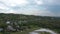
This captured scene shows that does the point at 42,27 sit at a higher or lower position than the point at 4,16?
lower

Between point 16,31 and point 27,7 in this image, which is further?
point 27,7

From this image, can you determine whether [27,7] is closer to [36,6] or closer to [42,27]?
[36,6]

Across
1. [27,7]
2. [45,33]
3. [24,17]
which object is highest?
[27,7]

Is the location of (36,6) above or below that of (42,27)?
above

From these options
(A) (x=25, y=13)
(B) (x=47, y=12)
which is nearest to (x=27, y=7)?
(A) (x=25, y=13)

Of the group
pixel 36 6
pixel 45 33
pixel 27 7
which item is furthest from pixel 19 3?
pixel 45 33

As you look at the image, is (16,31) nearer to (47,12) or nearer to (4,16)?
(4,16)
